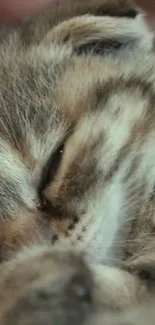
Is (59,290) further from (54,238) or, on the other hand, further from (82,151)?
(82,151)

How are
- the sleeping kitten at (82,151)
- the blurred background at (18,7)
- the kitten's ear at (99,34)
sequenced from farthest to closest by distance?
the blurred background at (18,7) < the kitten's ear at (99,34) < the sleeping kitten at (82,151)

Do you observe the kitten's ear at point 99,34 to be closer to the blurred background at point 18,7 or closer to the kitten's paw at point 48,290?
the kitten's paw at point 48,290

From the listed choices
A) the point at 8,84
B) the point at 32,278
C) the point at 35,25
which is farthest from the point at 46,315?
the point at 35,25

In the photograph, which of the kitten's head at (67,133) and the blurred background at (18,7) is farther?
the blurred background at (18,7)

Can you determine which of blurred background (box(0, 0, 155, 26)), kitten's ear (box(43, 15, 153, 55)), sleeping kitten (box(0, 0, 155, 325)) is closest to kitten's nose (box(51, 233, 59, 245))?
sleeping kitten (box(0, 0, 155, 325))

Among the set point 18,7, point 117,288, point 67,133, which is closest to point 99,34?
point 67,133

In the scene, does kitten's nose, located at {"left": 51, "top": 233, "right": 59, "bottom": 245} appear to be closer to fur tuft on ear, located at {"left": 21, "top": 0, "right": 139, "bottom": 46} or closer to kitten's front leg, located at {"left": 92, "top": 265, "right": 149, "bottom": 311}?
kitten's front leg, located at {"left": 92, "top": 265, "right": 149, "bottom": 311}

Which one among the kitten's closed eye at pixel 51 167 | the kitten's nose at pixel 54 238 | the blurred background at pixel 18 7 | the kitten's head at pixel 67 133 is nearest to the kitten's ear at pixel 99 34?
the kitten's head at pixel 67 133

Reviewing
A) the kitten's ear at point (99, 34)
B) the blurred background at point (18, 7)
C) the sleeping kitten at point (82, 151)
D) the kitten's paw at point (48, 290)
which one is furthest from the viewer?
the blurred background at point (18, 7)
